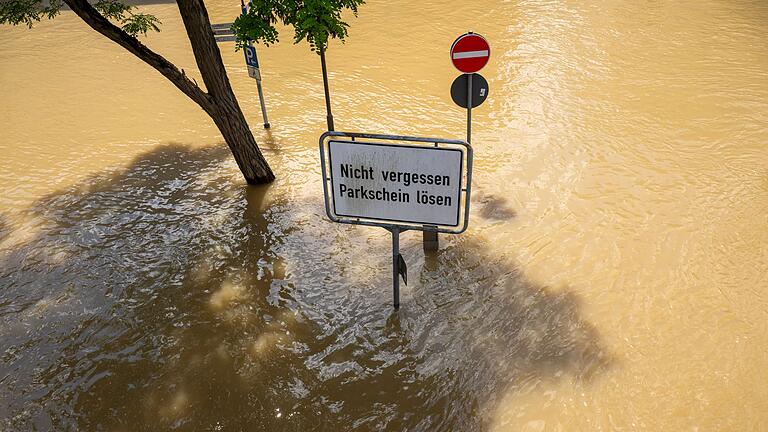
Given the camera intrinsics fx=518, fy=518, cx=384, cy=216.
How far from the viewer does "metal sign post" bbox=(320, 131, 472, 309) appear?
11.3 ft

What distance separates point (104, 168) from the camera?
271 inches

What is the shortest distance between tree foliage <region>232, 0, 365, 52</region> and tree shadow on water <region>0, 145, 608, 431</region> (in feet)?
6.21

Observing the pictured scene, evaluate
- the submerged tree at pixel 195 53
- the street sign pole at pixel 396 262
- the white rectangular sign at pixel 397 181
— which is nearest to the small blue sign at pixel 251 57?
the submerged tree at pixel 195 53

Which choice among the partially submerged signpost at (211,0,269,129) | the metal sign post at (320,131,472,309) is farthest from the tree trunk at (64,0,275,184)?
the metal sign post at (320,131,472,309)

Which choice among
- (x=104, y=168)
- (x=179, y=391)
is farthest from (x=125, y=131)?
(x=179, y=391)

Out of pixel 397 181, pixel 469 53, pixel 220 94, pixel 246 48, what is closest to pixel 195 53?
pixel 220 94

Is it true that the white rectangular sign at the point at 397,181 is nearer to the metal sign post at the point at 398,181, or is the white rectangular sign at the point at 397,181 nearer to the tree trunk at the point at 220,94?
the metal sign post at the point at 398,181

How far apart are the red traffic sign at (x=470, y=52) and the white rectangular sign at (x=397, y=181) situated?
170cm

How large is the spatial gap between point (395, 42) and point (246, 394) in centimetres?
877

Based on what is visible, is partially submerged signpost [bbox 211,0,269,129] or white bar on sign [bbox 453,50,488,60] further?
partially submerged signpost [bbox 211,0,269,129]

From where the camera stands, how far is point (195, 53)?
221 inches

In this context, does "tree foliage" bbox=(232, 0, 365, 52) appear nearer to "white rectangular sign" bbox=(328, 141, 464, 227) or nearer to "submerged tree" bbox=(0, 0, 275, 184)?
"submerged tree" bbox=(0, 0, 275, 184)

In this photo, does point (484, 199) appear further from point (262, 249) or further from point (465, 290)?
point (262, 249)

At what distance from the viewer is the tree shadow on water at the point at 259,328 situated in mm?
3641
